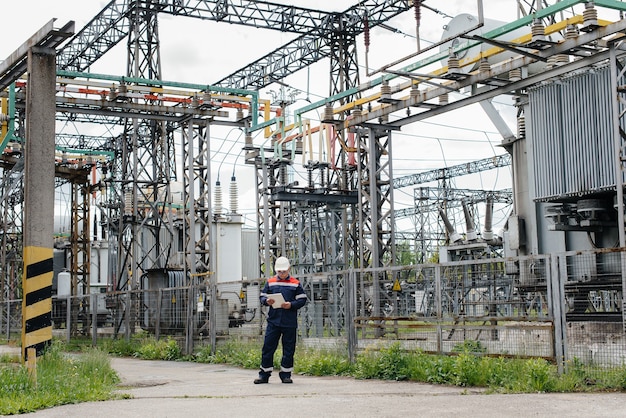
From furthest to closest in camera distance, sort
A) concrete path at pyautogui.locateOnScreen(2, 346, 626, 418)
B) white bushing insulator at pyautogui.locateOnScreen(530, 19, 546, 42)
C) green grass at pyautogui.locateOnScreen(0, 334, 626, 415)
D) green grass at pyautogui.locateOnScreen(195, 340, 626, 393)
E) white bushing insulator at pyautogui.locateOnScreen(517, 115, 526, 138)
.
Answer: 1. white bushing insulator at pyautogui.locateOnScreen(517, 115, 526, 138)
2. white bushing insulator at pyautogui.locateOnScreen(530, 19, 546, 42)
3. green grass at pyautogui.locateOnScreen(195, 340, 626, 393)
4. green grass at pyautogui.locateOnScreen(0, 334, 626, 415)
5. concrete path at pyautogui.locateOnScreen(2, 346, 626, 418)

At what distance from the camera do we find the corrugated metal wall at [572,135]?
16234 mm

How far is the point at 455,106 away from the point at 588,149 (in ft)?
16.2

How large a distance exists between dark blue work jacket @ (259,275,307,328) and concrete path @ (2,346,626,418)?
912mm

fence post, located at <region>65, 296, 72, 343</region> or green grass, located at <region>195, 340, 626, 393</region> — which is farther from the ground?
fence post, located at <region>65, 296, 72, 343</region>

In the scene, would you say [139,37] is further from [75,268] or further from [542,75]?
[542,75]

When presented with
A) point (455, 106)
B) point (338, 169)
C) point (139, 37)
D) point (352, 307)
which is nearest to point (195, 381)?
point (352, 307)

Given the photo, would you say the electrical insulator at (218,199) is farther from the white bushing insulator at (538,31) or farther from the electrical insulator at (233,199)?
the white bushing insulator at (538,31)

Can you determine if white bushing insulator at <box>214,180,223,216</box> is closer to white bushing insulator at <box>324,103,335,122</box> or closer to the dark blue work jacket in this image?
white bushing insulator at <box>324,103,335,122</box>

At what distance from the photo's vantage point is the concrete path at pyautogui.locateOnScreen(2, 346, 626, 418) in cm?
881

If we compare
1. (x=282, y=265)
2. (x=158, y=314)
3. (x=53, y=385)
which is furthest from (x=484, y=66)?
(x=53, y=385)

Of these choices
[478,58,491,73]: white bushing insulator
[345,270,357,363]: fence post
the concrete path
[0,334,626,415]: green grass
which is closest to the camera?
the concrete path

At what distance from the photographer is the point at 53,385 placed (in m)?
10.8

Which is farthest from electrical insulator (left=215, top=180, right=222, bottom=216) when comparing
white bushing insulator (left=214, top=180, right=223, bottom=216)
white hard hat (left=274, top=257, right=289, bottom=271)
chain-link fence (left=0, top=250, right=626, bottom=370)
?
white hard hat (left=274, top=257, right=289, bottom=271)

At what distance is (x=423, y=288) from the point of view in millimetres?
14242
